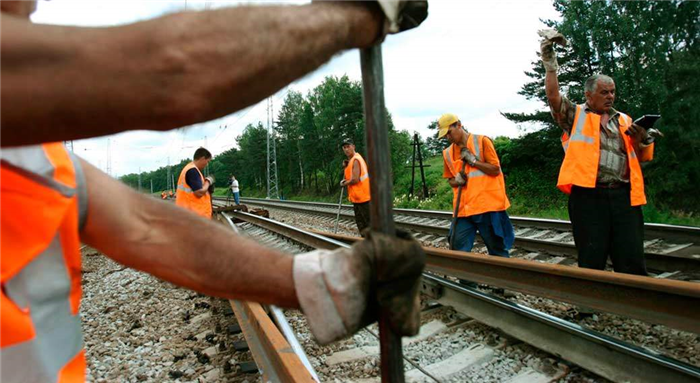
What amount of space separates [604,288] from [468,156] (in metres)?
2.72

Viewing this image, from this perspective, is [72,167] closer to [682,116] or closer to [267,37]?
[267,37]

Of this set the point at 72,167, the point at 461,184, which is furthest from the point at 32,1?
the point at 461,184

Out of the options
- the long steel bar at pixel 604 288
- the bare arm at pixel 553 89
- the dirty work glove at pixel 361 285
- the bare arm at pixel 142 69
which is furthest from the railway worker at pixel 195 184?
the bare arm at pixel 142 69

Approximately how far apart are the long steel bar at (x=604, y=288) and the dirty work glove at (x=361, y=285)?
8.06 ft

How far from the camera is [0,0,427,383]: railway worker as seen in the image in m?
0.79

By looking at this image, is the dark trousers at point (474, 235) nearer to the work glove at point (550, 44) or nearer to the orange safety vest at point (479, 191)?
the orange safety vest at point (479, 191)

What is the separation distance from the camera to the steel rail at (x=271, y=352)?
94.4 inches

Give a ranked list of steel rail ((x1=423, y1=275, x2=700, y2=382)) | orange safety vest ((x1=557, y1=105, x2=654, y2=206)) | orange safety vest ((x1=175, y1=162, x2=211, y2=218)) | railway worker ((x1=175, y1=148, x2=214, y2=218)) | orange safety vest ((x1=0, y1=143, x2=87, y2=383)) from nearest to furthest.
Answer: orange safety vest ((x1=0, y1=143, x2=87, y2=383)) → steel rail ((x1=423, y1=275, x2=700, y2=382)) → orange safety vest ((x1=557, y1=105, x2=654, y2=206)) → railway worker ((x1=175, y1=148, x2=214, y2=218)) → orange safety vest ((x1=175, y1=162, x2=211, y2=218))

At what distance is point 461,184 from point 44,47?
5525mm

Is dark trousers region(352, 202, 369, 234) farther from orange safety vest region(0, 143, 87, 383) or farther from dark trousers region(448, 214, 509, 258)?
orange safety vest region(0, 143, 87, 383)

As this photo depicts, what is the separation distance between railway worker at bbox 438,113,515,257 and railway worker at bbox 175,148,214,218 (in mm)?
4333

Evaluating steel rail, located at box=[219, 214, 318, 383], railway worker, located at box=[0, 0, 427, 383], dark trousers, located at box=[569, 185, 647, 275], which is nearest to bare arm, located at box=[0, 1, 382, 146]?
railway worker, located at box=[0, 0, 427, 383]

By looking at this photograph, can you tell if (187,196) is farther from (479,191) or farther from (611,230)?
(611,230)

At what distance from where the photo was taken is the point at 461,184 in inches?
234
